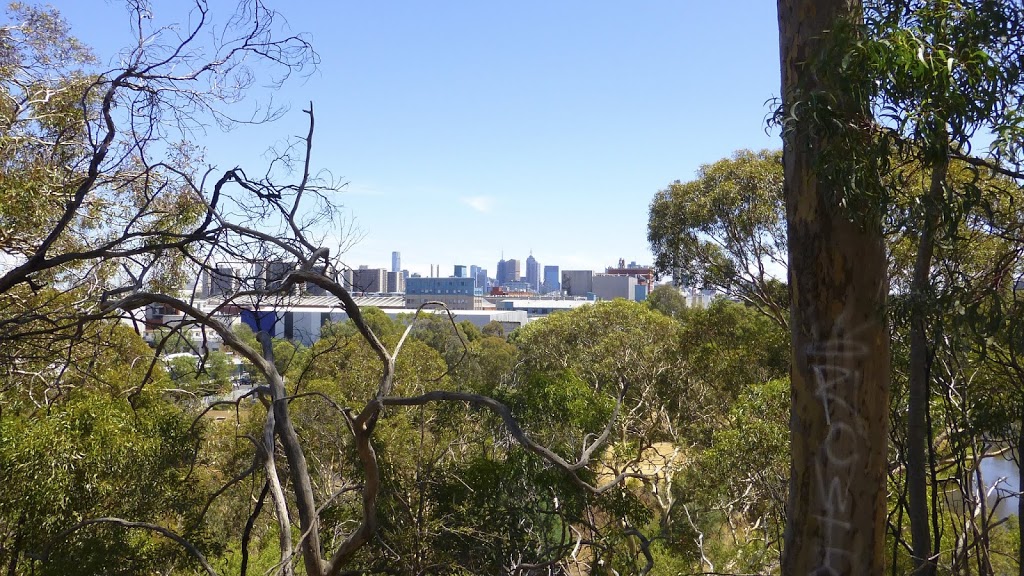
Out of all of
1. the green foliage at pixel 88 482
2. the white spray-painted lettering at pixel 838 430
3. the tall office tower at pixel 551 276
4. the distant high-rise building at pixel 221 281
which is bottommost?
the green foliage at pixel 88 482

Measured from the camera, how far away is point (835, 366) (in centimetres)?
260

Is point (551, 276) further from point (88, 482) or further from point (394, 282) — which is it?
point (88, 482)

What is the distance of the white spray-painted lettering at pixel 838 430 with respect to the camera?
8.50 feet

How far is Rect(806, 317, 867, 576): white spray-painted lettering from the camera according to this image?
2.59 metres

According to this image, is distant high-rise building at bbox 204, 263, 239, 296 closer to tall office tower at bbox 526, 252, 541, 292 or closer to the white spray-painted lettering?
the white spray-painted lettering

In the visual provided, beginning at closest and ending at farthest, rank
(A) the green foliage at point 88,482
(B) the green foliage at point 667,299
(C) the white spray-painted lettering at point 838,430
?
(C) the white spray-painted lettering at point 838,430
(A) the green foliage at point 88,482
(B) the green foliage at point 667,299

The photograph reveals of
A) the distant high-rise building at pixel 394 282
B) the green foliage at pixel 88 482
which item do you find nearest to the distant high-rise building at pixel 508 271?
the distant high-rise building at pixel 394 282

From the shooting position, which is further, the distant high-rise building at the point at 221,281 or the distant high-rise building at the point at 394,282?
the distant high-rise building at the point at 394,282

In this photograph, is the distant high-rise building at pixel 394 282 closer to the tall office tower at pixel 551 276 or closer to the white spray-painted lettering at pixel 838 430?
the white spray-painted lettering at pixel 838 430

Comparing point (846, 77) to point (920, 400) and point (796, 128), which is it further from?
point (920, 400)

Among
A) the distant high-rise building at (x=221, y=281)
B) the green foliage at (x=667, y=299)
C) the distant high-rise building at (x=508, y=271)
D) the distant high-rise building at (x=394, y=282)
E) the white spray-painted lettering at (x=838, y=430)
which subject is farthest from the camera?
the distant high-rise building at (x=508, y=271)

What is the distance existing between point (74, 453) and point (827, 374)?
15.6ft

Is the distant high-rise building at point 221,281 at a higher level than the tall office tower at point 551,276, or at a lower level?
lower

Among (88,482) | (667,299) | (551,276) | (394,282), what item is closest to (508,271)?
(551,276)
